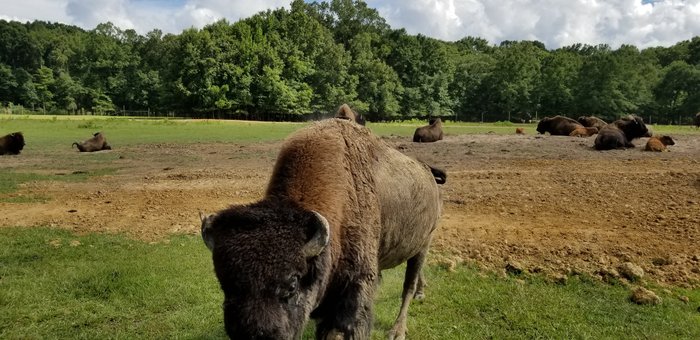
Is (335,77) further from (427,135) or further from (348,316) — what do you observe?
(348,316)

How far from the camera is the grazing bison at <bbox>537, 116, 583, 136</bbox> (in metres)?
35.8

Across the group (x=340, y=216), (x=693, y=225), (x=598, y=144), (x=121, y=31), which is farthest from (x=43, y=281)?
(x=121, y=31)

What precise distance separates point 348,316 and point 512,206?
892 cm

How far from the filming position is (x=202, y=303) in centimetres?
679

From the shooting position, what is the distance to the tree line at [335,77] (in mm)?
83188

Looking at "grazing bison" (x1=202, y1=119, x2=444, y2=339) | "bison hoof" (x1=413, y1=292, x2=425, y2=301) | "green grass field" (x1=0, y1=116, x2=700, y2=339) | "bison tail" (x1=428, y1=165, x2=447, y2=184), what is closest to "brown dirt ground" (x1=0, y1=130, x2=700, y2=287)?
"green grass field" (x1=0, y1=116, x2=700, y2=339)

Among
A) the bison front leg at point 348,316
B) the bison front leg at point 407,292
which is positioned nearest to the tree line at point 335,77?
the bison front leg at point 407,292

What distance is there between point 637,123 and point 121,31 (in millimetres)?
136128

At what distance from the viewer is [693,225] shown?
9875mm

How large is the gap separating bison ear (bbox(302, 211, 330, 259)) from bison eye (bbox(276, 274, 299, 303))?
7.4 inches

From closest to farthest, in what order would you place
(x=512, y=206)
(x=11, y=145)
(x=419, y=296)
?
1. (x=419, y=296)
2. (x=512, y=206)
3. (x=11, y=145)

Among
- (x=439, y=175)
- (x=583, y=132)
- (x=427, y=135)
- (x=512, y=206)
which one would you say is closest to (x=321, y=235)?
(x=439, y=175)

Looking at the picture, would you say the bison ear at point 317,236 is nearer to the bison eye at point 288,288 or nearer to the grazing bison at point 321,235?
the grazing bison at point 321,235

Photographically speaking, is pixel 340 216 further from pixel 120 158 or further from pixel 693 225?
pixel 120 158
